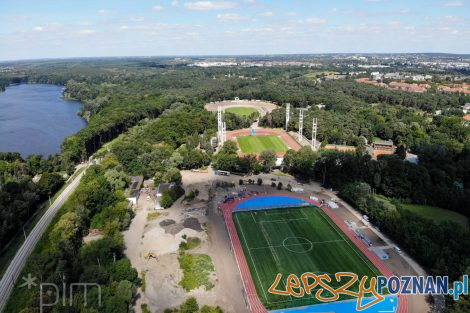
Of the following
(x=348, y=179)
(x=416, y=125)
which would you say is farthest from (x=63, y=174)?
(x=416, y=125)

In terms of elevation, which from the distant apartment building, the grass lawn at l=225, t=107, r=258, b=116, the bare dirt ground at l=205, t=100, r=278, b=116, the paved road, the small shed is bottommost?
the paved road

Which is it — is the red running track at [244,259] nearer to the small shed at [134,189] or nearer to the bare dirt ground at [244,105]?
the small shed at [134,189]

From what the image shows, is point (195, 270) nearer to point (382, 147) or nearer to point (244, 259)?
point (244, 259)

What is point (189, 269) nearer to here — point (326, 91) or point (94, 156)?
point (94, 156)

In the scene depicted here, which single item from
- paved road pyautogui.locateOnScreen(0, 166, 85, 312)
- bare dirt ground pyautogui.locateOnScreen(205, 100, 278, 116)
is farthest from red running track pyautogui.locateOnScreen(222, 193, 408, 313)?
bare dirt ground pyautogui.locateOnScreen(205, 100, 278, 116)

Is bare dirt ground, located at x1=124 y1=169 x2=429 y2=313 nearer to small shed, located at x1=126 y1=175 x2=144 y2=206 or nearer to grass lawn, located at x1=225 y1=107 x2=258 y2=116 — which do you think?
small shed, located at x1=126 y1=175 x2=144 y2=206

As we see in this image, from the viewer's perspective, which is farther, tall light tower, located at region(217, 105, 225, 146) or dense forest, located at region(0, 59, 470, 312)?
tall light tower, located at region(217, 105, 225, 146)
